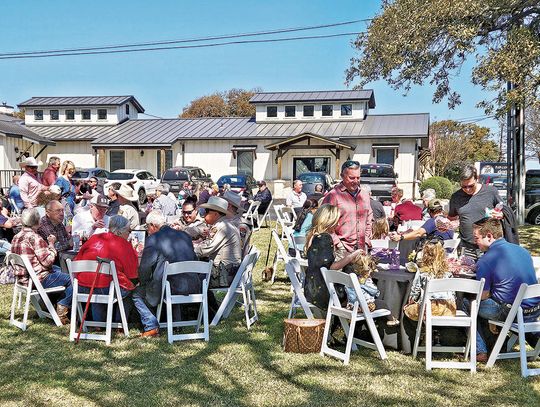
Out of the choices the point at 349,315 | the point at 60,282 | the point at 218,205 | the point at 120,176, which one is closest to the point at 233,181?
the point at 120,176

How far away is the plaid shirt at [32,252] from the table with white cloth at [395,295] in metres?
3.41

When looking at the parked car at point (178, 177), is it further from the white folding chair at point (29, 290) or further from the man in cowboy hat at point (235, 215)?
the white folding chair at point (29, 290)

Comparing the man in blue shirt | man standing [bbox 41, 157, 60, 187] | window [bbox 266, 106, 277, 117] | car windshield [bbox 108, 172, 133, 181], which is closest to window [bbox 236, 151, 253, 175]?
window [bbox 266, 106, 277, 117]

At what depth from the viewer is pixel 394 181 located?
20.0 meters

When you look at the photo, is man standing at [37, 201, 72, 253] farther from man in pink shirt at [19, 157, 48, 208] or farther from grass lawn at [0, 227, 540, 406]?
man in pink shirt at [19, 157, 48, 208]

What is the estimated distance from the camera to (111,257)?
512 centimetres

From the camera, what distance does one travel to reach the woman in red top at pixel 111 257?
5.09 meters

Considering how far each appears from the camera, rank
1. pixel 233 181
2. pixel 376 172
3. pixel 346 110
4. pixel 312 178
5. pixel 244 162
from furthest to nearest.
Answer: pixel 346 110 → pixel 244 162 → pixel 233 181 → pixel 312 178 → pixel 376 172

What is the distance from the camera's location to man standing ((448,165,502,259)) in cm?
566

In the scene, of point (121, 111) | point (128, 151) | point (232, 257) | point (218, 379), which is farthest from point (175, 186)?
point (218, 379)

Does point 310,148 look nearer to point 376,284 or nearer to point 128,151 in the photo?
point 128,151

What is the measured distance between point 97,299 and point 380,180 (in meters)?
16.1

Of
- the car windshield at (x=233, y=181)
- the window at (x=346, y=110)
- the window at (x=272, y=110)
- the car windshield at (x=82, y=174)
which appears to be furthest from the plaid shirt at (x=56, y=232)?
the window at (x=272, y=110)

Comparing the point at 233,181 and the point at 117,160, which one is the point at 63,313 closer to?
the point at 233,181
